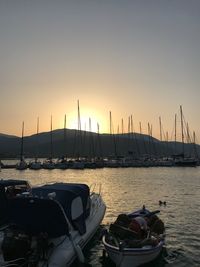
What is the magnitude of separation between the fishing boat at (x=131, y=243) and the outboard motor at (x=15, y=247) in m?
3.78

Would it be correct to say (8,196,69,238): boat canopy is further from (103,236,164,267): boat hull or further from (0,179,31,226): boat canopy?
(103,236,164,267): boat hull

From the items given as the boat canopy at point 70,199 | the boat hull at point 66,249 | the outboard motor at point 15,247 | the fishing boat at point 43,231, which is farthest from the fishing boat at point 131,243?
the outboard motor at point 15,247

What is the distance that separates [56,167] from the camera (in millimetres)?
111625

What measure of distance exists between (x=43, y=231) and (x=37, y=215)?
0.72 m

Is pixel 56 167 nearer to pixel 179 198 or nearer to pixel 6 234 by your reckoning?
pixel 179 198

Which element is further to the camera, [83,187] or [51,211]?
[83,187]

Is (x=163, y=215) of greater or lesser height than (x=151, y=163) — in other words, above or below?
below

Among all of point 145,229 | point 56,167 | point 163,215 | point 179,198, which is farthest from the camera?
point 56,167

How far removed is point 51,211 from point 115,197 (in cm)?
2893

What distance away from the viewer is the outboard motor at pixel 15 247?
605 inches

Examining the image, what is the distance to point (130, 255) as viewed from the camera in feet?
55.5

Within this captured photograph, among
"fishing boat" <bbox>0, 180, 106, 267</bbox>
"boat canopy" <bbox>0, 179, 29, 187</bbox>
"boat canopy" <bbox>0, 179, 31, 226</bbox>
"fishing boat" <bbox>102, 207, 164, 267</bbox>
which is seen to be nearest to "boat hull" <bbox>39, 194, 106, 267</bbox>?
"fishing boat" <bbox>0, 180, 106, 267</bbox>

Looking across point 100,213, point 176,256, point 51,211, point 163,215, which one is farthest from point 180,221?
point 51,211

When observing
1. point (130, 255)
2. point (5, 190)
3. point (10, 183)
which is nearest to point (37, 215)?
point (130, 255)
